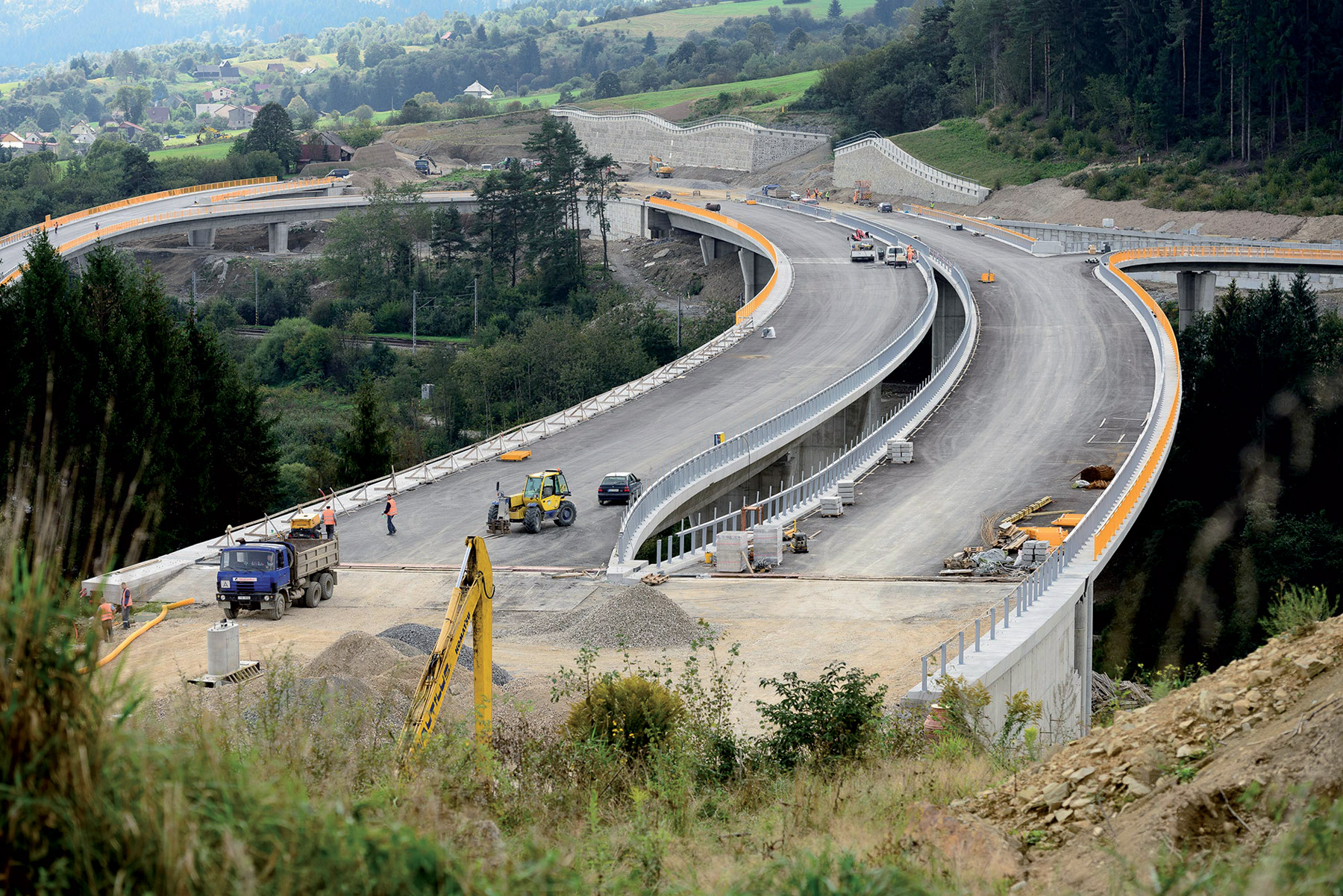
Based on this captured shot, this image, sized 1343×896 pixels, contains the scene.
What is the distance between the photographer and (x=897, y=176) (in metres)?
128

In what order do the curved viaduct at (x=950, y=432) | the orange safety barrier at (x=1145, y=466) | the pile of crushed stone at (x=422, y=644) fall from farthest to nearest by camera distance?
1. the orange safety barrier at (x=1145, y=466)
2. the curved viaduct at (x=950, y=432)
3. the pile of crushed stone at (x=422, y=644)

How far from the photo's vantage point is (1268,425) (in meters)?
64.9

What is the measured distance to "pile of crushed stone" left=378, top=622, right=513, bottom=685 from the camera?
77.8ft

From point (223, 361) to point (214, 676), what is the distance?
2844 centimetres

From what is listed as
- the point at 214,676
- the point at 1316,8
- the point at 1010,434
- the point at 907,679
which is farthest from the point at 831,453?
the point at 1316,8

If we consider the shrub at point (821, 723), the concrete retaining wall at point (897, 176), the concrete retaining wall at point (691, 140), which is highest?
the concrete retaining wall at point (691, 140)

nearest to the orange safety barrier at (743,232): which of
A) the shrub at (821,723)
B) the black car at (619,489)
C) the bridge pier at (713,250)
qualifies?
the bridge pier at (713,250)

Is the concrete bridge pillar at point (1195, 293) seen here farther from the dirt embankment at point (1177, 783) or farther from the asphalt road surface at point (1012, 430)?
the dirt embankment at point (1177, 783)

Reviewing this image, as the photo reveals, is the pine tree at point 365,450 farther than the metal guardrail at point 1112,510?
Yes

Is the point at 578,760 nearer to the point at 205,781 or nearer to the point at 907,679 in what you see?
the point at 205,781

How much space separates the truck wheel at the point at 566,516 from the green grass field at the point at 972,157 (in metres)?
85.3

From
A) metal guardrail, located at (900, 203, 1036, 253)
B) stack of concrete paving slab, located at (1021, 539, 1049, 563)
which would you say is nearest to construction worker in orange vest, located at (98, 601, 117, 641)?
stack of concrete paving slab, located at (1021, 539, 1049, 563)

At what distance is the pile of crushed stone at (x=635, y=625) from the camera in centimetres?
2703

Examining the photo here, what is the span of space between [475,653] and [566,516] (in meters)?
23.2
